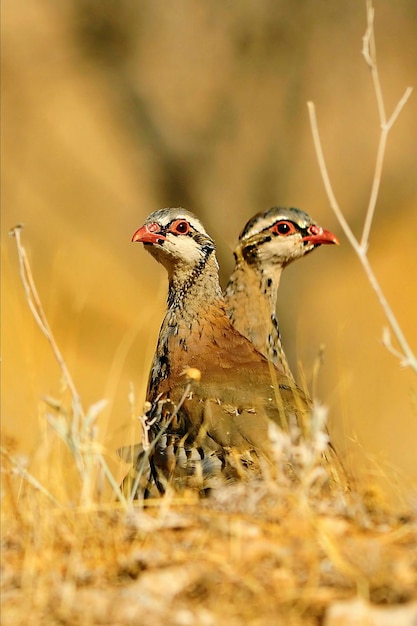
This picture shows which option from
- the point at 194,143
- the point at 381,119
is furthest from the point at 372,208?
the point at 194,143

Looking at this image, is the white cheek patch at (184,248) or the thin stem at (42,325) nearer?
the thin stem at (42,325)

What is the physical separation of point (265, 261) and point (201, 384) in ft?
6.69

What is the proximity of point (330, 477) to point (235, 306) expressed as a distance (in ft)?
8.22

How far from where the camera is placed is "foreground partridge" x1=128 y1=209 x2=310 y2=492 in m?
4.91

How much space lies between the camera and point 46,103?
12.1 metres

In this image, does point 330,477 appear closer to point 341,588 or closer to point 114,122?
point 341,588

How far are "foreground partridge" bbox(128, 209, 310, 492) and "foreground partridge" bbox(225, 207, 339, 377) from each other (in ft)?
2.30

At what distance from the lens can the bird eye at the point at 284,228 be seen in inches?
281

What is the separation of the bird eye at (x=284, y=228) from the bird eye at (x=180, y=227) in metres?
A: 1.07

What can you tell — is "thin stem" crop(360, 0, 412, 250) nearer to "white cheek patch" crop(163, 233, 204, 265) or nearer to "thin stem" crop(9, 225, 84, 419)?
"thin stem" crop(9, 225, 84, 419)

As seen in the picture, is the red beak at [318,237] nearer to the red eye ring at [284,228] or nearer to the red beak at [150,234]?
the red eye ring at [284,228]

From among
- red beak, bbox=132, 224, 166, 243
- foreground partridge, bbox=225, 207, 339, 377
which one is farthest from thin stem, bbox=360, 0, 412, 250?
foreground partridge, bbox=225, 207, 339, 377

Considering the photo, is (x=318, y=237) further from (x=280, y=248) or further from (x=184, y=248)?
(x=184, y=248)

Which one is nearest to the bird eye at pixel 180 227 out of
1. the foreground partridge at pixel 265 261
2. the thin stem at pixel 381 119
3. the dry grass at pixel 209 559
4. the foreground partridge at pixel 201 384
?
the foreground partridge at pixel 201 384
